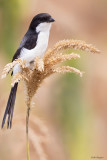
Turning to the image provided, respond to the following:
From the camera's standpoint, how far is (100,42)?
4.55 m

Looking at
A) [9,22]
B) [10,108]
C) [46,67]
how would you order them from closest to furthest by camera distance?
[46,67] → [10,108] → [9,22]

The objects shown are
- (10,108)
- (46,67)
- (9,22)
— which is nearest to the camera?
(46,67)

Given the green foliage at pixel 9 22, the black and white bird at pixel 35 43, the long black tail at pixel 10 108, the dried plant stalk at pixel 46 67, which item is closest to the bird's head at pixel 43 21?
the black and white bird at pixel 35 43

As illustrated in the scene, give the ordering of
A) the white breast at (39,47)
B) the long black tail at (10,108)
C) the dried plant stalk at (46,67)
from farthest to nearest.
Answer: the white breast at (39,47) → the long black tail at (10,108) → the dried plant stalk at (46,67)

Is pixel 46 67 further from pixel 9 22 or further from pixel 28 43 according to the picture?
pixel 9 22

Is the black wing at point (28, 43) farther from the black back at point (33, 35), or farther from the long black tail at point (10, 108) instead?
the long black tail at point (10, 108)

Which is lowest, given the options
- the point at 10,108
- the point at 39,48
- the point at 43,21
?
the point at 10,108

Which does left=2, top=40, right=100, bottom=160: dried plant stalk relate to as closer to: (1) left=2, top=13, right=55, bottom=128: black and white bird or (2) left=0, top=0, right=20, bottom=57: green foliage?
(1) left=2, top=13, right=55, bottom=128: black and white bird

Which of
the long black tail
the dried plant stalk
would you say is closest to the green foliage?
the long black tail

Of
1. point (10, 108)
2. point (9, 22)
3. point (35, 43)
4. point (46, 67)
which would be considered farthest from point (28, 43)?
point (46, 67)

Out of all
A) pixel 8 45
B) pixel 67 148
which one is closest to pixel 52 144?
pixel 67 148

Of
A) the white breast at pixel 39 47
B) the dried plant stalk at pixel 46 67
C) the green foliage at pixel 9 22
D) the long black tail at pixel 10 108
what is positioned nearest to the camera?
the dried plant stalk at pixel 46 67

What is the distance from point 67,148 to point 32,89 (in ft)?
2.80

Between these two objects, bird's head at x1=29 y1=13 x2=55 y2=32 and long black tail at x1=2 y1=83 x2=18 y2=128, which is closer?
long black tail at x1=2 y1=83 x2=18 y2=128
